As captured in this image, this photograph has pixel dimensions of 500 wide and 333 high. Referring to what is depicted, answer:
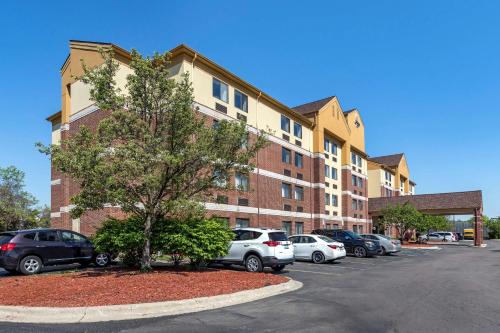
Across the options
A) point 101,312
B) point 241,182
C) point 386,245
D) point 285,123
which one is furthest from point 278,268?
point 285,123

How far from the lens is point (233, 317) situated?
834 cm

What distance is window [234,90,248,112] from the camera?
102 feet

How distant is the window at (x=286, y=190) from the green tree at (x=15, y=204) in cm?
2330

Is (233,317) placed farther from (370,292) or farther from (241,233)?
(241,233)

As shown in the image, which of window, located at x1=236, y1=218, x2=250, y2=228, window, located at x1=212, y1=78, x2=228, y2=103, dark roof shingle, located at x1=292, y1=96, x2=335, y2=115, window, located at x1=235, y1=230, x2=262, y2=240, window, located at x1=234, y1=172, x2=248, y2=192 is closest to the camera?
window, located at x1=234, y1=172, x2=248, y2=192

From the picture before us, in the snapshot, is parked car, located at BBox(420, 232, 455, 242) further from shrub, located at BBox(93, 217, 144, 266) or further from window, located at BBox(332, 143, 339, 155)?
shrub, located at BBox(93, 217, 144, 266)

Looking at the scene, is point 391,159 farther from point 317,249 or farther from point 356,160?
point 317,249

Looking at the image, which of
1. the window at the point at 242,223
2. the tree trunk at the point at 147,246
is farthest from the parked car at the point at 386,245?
the tree trunk at the point at 147,246

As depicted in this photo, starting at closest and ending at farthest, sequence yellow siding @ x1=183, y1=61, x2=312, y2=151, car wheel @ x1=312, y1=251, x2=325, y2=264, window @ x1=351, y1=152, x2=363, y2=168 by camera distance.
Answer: car wheel @ x1=312, y1=251, x2=325, y2=264 → yellow siding @ x1=183, y1=61, x2=312, y2=151 → window @ x1=351, y1=152, x2=363, y2=168

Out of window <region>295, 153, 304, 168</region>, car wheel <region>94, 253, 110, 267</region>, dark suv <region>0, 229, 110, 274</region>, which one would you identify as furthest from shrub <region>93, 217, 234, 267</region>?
window <region>295, 153, 304, 168</region>

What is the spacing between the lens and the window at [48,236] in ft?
49.6

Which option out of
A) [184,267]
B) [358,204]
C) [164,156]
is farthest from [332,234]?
[358,204]

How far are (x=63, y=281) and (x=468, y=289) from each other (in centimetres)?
1147

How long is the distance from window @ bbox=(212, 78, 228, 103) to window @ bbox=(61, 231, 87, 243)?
14983 millimetres
